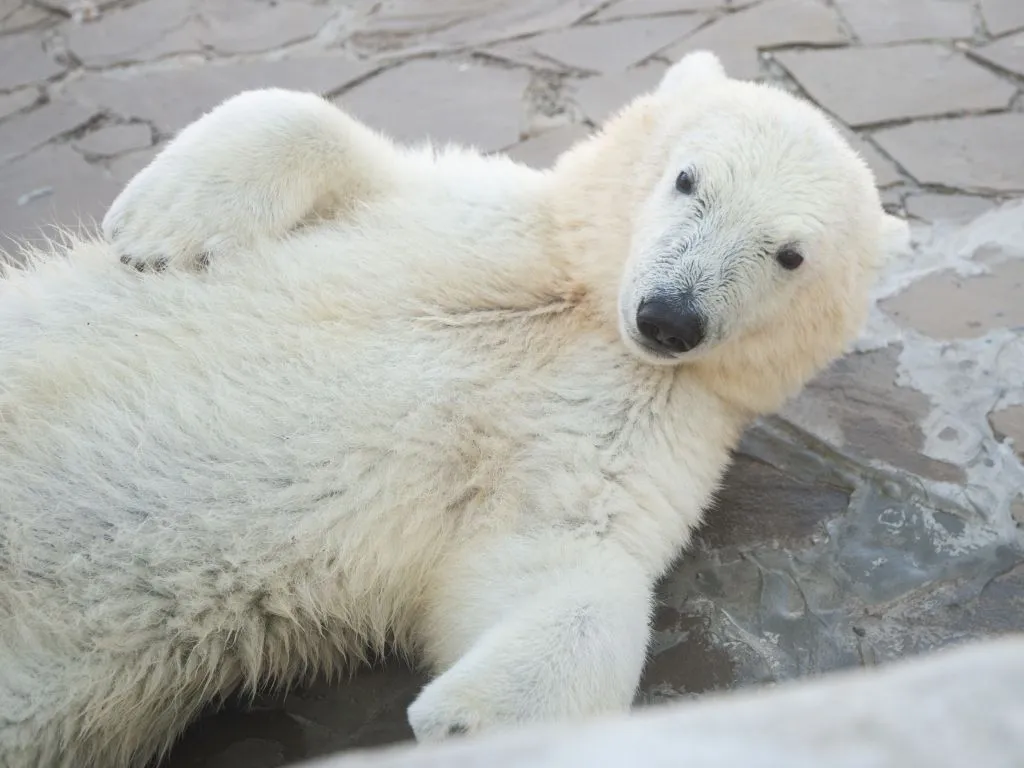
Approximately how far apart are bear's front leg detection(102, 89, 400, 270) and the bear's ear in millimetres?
925

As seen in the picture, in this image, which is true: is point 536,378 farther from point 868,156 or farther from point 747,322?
point 868,156

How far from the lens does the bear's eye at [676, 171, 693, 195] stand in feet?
8.50

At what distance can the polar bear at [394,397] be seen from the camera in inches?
85.2

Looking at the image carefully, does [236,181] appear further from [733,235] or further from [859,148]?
[859,148]

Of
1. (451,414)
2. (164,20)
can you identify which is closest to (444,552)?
(451,414)

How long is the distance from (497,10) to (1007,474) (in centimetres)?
340

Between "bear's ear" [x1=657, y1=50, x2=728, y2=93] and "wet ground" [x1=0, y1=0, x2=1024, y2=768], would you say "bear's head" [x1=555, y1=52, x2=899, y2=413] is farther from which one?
"wet ground" [x1=0, y1=0, x2=1024, y2=768]

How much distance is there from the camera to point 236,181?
2699 mm

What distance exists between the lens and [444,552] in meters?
A: 2.41

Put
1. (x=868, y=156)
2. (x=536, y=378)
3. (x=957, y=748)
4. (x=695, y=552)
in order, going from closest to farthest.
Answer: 1. (x=957, y=748)
2. (x=536, y=378)
3. (x=695, y=552)
4. (x=868, y=156)

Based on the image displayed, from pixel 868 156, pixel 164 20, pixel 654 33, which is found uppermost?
pixel 164 20

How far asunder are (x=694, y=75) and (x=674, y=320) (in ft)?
3.03

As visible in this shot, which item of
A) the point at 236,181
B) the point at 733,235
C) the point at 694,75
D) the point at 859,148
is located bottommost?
the point at 859,148

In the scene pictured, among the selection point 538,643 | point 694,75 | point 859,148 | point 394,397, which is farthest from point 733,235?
point 859,148
